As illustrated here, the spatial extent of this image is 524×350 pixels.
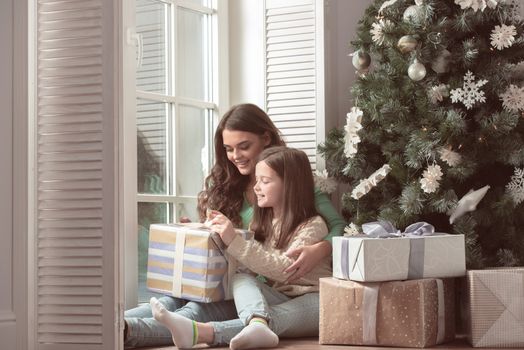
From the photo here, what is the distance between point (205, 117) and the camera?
360 centimetres

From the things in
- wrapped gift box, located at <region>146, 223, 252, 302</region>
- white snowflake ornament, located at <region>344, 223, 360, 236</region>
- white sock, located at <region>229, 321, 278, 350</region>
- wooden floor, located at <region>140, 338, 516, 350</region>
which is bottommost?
wooden floor, located at <region>140, 338, 516, 350</region>

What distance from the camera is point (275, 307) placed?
→ 2898 millimetres

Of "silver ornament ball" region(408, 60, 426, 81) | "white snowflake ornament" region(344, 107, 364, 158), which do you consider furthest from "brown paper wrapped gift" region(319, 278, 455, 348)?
"silver ornament ball" region(408, 60, 426, 81)

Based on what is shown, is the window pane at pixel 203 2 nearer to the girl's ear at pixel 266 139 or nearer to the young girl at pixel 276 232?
the girl's ear at pixel 266 139

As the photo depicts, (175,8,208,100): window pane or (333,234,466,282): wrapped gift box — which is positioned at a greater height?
(175,8,208,100): window pane

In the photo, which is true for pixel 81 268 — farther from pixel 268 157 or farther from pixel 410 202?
pixel 410 202

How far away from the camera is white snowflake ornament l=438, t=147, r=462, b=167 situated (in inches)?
117

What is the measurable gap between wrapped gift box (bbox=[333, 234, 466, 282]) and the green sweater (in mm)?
362

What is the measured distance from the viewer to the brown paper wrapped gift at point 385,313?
271 cm

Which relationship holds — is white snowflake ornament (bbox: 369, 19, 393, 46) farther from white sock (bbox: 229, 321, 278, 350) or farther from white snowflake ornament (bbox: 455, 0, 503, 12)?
white sock (bbox: 229, 321, 278, 350)

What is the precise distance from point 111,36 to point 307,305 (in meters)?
1.09

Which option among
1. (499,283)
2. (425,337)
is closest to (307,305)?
(425,337)

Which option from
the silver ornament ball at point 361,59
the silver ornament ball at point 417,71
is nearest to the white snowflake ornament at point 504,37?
the silver ornament ball at point 417,71

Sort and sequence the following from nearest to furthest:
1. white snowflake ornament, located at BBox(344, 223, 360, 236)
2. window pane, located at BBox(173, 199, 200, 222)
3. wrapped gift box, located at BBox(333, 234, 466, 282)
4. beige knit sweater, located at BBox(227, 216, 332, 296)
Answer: wrapped gift box, located at BBox(333, 234, 466, 282) → beige knit sweater, located at BBox(227, 216, 332, 296) → white snowflake ornament, located at BBox(344, 223, 360, 236) → window pane, located at BBox(173, 199, 200, 222)
